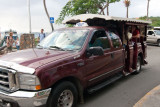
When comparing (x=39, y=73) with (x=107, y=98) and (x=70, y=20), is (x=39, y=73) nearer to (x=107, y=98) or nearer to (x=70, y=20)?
(x=107, y=98)

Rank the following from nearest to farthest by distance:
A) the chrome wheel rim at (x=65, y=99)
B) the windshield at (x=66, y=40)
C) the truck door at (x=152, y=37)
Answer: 1. the chrome wheel rim at (x=65, y=99)
2. the windshield at (x=66, y=40)
3. the truck door at (x=152, y=37)

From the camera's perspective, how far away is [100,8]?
16.2 m

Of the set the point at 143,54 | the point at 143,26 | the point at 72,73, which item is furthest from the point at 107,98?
the point at 143,26

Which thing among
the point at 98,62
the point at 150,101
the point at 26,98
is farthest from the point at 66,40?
the point at 150,101

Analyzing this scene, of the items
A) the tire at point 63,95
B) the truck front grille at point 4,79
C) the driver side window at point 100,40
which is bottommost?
the tire at point 63,95

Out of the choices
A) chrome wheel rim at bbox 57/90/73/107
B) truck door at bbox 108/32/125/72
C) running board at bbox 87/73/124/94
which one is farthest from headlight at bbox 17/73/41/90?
truck door at bbox 108/32/125/72

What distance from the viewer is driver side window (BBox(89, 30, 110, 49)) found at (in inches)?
164

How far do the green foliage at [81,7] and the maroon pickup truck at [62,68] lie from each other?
10171mm

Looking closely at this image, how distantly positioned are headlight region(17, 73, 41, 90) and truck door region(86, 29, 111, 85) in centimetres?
141

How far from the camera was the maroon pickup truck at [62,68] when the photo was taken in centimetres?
271

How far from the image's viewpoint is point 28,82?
8.86ft

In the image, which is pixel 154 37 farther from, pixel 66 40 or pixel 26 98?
pixel 26 98

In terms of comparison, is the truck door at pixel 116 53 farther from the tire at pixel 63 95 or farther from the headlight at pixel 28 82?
the headlight at pixel 28 82

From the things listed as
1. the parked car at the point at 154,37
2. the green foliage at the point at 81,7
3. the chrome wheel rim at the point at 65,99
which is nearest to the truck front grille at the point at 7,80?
the chrome wheel rim at the point at 65,99
